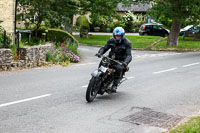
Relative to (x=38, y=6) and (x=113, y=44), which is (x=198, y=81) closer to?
(x=113, y=44)

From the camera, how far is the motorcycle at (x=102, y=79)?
341 inches

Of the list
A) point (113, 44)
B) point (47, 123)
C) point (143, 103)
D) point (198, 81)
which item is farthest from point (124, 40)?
point (198, 81)

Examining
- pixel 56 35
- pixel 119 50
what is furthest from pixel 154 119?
pixel 56 35

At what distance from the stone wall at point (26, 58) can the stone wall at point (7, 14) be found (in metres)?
4.07

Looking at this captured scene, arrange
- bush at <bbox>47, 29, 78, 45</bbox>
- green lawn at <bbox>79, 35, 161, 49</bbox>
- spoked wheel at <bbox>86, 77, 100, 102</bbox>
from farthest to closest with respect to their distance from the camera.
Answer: green lawn at <bbox>79, 35, 161, 49</bbox> → bush at <bbox>47, 29, 78, 45</bbox> → spoked wheel at <bbox>86, 77, 100, 102</bbox>

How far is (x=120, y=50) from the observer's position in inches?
384

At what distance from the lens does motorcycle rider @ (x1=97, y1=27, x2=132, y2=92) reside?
31.1 feet

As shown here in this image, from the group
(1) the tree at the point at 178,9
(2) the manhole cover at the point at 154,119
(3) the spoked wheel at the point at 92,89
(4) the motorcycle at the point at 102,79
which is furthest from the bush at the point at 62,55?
(1) the tree at the point at 178,9

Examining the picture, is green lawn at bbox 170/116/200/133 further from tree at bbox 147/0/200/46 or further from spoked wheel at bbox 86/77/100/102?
tree at bbox 147/0/200/46

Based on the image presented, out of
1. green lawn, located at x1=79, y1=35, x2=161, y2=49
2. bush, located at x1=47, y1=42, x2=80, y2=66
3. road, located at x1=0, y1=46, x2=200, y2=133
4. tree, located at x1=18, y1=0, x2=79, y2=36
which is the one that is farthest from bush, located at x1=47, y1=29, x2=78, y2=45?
green lawn, located at x1=79, y1=35, x2=161, y2=49

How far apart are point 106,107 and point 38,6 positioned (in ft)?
44.9

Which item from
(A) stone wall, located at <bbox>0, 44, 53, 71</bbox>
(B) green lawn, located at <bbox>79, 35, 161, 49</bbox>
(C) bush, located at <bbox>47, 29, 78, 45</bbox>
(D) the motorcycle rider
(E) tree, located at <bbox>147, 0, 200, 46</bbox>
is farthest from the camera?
(B) green lawn, located at <bbox>79, 35, 161, 49</bbox>

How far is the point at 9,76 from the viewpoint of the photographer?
41.5ft

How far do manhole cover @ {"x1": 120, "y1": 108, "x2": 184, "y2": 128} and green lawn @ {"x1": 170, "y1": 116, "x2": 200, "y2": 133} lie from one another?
356 mm
